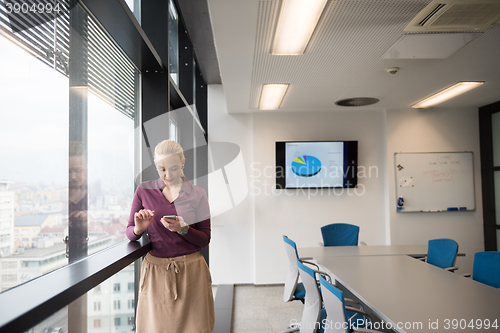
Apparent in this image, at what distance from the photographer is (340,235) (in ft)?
14.9

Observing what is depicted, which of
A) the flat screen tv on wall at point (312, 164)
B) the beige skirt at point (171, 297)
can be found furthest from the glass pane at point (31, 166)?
the flat screen tv on wall at point (312, 164)

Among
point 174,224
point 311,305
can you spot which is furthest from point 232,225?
point 174,224

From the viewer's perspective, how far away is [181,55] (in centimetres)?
374

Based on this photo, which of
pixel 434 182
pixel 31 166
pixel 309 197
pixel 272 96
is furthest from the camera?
pixel 309 197

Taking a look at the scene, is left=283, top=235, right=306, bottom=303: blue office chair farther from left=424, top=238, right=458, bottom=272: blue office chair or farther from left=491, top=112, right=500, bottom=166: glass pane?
left=491, top=112, right=500, bottom=166: glass pane

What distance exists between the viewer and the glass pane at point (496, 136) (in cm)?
513

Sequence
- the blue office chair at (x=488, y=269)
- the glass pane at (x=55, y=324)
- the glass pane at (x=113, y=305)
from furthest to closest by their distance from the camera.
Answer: the blue office chair at (x=488, y=269) < the glass pane at (x=113, y=305) < the glass pane at (x=55, y=324)

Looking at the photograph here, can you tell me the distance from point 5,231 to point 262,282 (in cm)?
493

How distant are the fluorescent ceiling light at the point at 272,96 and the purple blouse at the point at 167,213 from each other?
2.61 meters

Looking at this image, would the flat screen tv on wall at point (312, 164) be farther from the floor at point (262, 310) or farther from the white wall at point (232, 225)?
the floor at point (262, 310)

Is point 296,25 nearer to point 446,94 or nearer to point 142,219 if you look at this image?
point 142,219

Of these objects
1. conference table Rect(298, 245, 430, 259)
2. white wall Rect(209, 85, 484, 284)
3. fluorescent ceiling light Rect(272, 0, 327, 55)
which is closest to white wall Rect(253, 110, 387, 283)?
white wall Rect(209, 85, 484, 284)

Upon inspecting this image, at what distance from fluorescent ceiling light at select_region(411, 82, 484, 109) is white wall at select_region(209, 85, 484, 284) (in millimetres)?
356

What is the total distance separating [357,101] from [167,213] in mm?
4060
